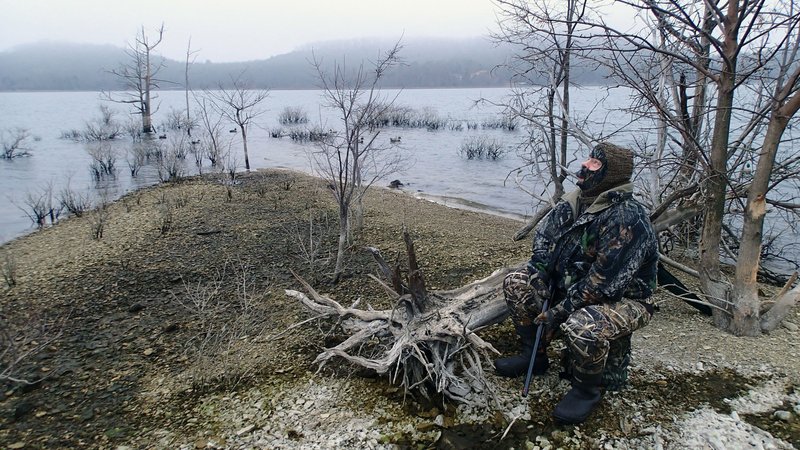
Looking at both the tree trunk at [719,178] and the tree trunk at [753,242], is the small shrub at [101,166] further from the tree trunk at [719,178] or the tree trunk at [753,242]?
the tree trunk at [753,242]

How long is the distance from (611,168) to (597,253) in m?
0.49

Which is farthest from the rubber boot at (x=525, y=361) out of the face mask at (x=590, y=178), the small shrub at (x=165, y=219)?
the small shrub at (x=165, y=219)

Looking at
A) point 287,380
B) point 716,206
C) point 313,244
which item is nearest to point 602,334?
point 716,206

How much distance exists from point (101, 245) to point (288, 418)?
18.0ft

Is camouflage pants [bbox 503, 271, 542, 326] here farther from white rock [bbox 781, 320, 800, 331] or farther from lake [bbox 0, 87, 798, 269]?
lake [bbox 0, 87, 798, 269]

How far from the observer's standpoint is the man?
9.40ft

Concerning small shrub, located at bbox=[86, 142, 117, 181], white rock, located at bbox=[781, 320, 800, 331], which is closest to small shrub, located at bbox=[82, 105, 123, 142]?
small shrub, located at bbox=[86, 142, 117, 181]

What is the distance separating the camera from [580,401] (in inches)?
118

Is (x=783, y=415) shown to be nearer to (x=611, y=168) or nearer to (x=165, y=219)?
(x=611, y=168)

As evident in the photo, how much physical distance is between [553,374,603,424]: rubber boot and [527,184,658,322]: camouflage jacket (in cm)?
39

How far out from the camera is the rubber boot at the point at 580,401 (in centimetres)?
296

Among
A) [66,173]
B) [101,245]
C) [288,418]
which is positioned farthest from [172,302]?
[66,173]

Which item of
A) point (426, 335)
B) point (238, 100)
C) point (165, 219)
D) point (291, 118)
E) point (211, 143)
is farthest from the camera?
point (291, 118)

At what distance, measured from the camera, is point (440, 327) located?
3.40m
